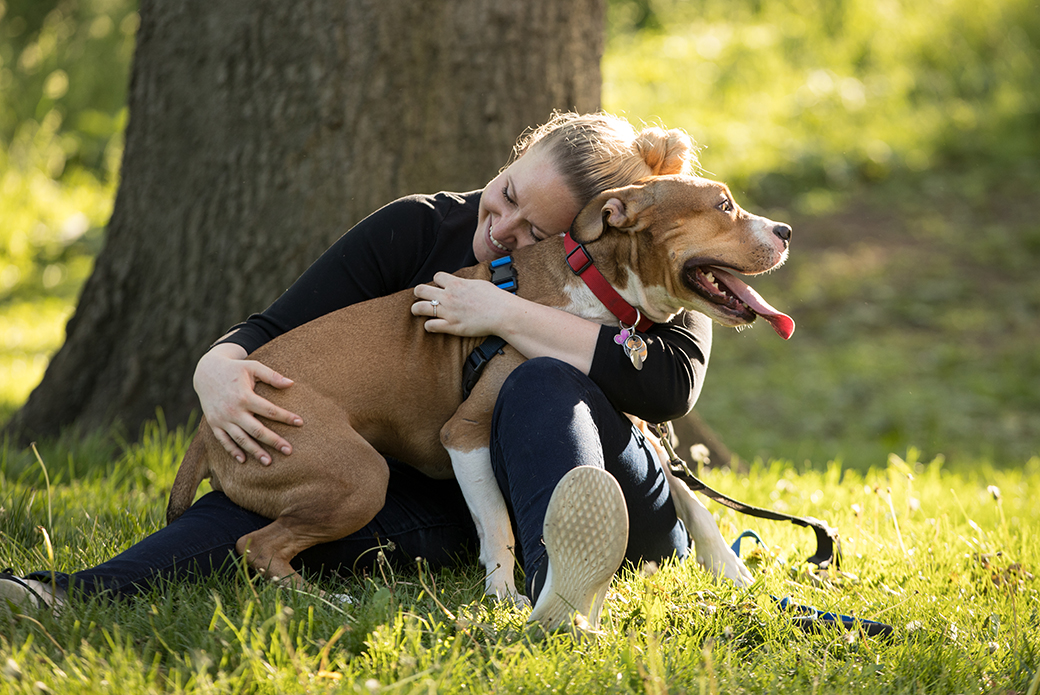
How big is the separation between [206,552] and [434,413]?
0.86 m

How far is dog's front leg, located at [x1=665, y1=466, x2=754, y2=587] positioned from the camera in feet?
10.3

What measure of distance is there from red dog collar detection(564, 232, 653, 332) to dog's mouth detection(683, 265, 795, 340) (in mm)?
229

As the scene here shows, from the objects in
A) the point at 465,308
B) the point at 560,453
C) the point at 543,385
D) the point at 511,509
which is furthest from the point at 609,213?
the point at 511,509

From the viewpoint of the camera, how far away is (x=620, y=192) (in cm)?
320

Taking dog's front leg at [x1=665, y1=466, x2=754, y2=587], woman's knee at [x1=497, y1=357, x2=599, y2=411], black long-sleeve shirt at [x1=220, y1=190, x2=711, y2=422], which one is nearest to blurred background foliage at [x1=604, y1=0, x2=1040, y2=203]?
black long-sleeve shirt at [x1=220, y1=190, x2=711, y2=422]

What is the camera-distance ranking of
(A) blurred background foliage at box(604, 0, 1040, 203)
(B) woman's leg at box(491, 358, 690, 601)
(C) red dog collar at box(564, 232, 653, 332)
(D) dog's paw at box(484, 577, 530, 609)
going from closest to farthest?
(B) woman's leg at box(491, 358, 690, 601)
(D) dog's paw at box(484, 577, 530, 609)
(C) red dog collar at box(564, 232, 653, 332)
(A) blurred background foliage at box(604, 0, 1040, 203)

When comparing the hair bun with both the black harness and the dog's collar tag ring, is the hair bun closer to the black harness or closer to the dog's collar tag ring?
the dog's collar tag ring

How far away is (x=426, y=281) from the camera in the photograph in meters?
3.51

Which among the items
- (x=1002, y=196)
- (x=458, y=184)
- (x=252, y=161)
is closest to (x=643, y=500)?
(x=458, y=184)

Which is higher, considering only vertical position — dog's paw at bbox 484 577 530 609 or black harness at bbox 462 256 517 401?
black harness at bbox 462 256 517 401

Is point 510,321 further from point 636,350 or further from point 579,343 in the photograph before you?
point 636,350

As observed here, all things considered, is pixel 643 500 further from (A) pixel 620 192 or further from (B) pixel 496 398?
(A) pixel 620 192

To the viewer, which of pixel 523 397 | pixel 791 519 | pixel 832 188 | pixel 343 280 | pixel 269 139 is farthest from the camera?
pixel 832 188

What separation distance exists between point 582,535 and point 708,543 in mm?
1003
